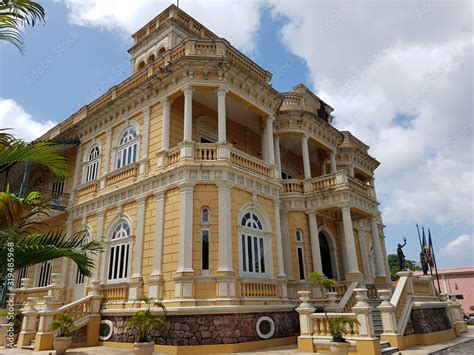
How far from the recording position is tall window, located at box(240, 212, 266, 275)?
40.5 ft

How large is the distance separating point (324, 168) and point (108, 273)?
12.8 meters

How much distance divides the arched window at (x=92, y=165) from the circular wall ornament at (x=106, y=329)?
6.65 metres

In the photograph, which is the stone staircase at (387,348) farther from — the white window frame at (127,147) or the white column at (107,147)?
the white column at (107,147)

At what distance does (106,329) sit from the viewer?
12.4 metres

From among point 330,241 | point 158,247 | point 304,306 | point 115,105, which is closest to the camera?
point 304,306

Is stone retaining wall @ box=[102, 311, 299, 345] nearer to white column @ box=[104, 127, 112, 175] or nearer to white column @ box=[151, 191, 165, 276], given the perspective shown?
white column @ box=[151, 191, 165, 276]

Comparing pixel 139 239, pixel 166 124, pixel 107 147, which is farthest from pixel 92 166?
pixel 139 239

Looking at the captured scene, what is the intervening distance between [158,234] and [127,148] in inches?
191

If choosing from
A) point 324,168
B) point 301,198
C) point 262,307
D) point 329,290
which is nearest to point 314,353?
point 262,307

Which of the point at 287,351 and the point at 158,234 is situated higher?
the point at 158,234

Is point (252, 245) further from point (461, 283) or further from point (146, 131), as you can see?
point (461, 283)

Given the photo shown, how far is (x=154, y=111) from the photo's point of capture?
14617mm

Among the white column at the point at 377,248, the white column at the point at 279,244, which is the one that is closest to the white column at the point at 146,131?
the white column at the point at 279,244

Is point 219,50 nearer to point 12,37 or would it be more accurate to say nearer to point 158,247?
point 158,247
